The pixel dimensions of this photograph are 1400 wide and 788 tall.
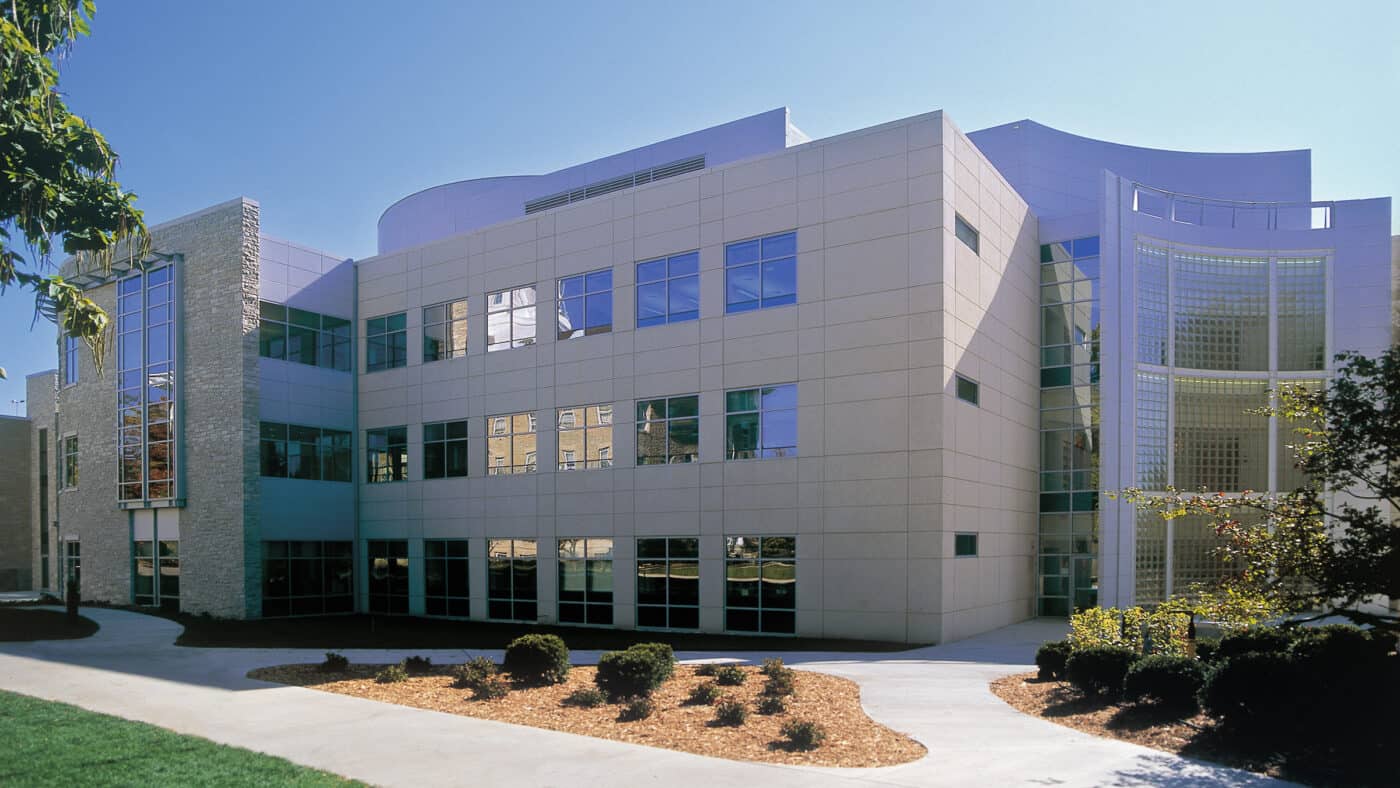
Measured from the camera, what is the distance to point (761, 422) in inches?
930

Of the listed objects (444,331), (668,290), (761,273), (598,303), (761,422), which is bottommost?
(761,422)

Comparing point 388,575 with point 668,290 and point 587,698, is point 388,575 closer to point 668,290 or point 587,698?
point 668,290

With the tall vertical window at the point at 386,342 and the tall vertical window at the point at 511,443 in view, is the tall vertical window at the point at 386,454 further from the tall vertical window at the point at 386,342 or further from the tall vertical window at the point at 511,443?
the tall vertical window at the point at 511,443

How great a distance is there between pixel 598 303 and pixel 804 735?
59.8 ft

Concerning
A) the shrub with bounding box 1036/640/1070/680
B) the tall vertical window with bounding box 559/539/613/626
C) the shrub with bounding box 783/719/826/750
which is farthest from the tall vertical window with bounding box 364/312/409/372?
the shrub with bounding box 783/719/826/750

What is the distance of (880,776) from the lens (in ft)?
29.7

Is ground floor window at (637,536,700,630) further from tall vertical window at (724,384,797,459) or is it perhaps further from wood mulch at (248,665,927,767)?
wood mulch at (248,665,927,767)

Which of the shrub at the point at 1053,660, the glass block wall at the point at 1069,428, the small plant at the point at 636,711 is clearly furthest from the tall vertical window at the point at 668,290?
the small plant at the point at 636,711

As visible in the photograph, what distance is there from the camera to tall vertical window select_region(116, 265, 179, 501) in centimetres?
3091

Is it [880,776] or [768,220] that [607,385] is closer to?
[768,220]

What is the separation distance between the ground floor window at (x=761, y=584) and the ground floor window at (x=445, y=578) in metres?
10.2

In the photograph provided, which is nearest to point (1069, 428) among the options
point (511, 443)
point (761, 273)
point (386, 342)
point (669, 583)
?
point (761, 273)

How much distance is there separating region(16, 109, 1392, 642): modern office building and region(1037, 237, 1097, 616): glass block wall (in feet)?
0.29

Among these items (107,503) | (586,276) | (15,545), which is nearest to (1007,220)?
(586,276)
